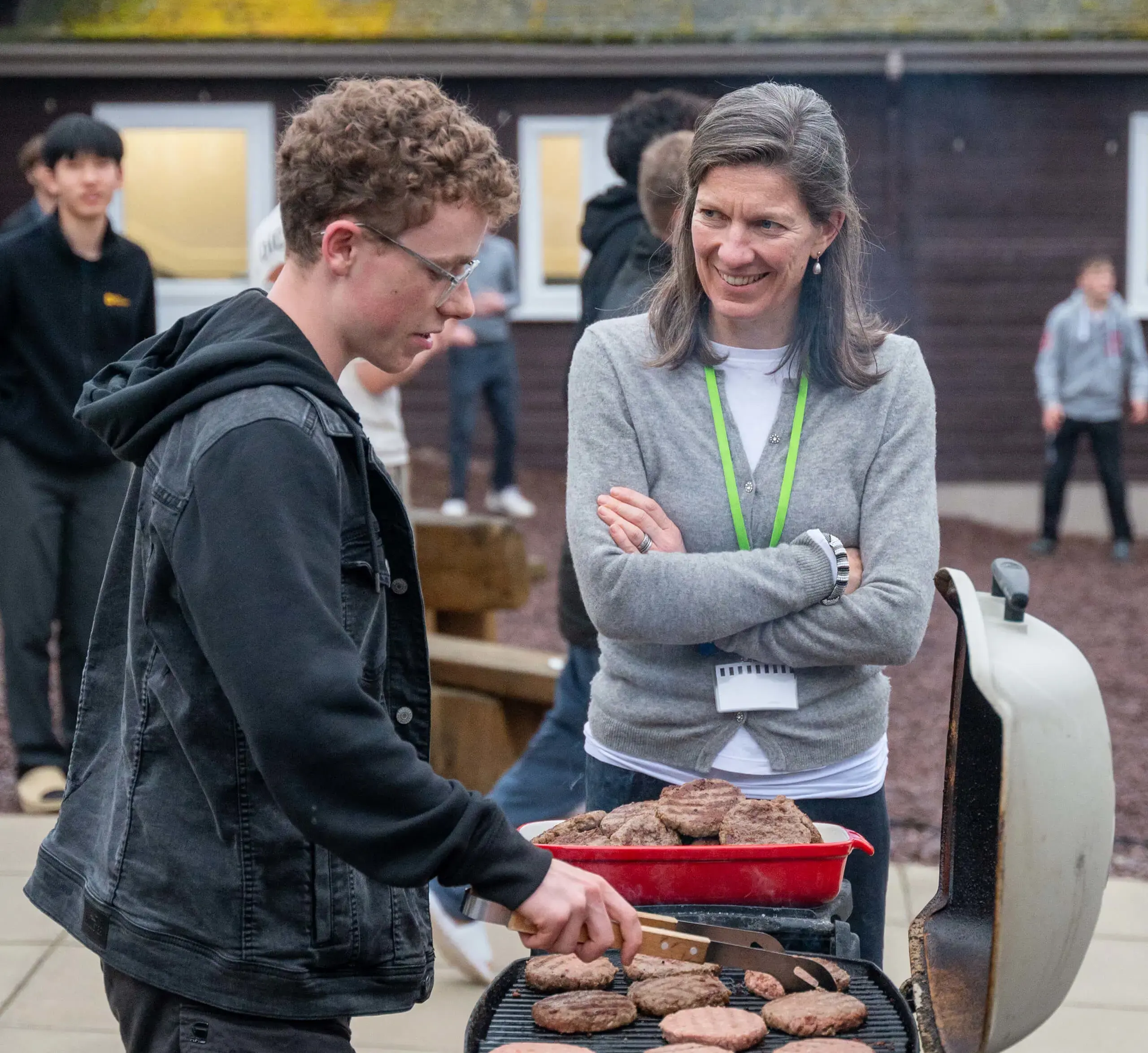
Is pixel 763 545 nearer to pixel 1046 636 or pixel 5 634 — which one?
pixel 1046 636

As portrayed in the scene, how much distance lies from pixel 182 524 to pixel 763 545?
116cm

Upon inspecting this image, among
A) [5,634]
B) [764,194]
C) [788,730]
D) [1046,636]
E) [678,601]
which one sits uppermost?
[764,194]

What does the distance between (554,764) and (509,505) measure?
8.38m

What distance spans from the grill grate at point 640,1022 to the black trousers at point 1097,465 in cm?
1040

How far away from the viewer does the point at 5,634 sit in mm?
5371

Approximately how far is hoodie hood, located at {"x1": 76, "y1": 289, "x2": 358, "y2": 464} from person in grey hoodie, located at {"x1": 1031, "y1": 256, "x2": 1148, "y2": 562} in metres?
10.3

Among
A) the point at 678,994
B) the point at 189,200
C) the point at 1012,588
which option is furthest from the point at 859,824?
the point at 189,200

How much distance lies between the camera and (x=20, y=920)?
455 centimetres

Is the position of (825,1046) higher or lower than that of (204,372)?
lower

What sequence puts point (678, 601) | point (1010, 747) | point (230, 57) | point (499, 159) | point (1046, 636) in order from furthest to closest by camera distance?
1. point (230, 57)
2. point (678, 601)
3. point (499, 159)
4. point (1046, 636)
5. point (1010, 747)

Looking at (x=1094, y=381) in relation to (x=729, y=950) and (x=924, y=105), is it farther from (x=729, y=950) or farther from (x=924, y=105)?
(x=729, y=950)

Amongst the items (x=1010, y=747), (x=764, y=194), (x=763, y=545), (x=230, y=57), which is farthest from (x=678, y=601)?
(x=230, y=57)

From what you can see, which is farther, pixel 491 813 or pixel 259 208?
pixel 259 208

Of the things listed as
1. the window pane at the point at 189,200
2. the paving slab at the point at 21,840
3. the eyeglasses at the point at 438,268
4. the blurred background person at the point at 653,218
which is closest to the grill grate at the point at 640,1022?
the eyeglasses at the point at 438,268
